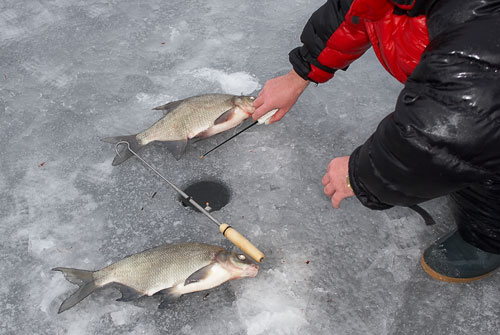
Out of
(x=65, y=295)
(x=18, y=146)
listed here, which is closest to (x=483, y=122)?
(x=65, y=295)

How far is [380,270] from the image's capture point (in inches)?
82.7

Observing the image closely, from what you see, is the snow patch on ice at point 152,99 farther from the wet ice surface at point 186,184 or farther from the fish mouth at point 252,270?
the fish mouth at point 252,270

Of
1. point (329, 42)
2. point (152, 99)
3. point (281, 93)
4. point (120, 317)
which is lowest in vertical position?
point (120, 317)

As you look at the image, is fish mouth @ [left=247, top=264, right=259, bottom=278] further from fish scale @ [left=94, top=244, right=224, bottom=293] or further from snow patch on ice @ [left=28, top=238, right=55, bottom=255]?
snow patch on ice @ [left=28, top=238, right=55, bottom=255]

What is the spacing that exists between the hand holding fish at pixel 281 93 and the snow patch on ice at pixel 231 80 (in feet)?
1.67

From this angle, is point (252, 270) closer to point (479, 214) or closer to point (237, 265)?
point (237, 265)

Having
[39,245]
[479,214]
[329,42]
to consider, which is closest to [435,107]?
[479,214]

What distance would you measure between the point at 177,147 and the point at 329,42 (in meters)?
1.10

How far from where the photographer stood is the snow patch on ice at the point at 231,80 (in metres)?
3.05

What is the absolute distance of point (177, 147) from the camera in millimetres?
2580

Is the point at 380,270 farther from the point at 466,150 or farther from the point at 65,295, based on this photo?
the point at 65,295

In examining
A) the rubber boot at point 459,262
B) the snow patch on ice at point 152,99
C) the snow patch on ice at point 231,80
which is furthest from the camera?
the snow patch on ice at point 231,80

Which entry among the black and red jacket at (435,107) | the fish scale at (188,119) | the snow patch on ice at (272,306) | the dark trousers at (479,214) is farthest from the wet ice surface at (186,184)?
the black and red jacket at (435,107)

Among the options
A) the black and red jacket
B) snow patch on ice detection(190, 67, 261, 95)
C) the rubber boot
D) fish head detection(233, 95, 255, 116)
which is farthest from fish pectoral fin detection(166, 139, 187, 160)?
the rubber boot
